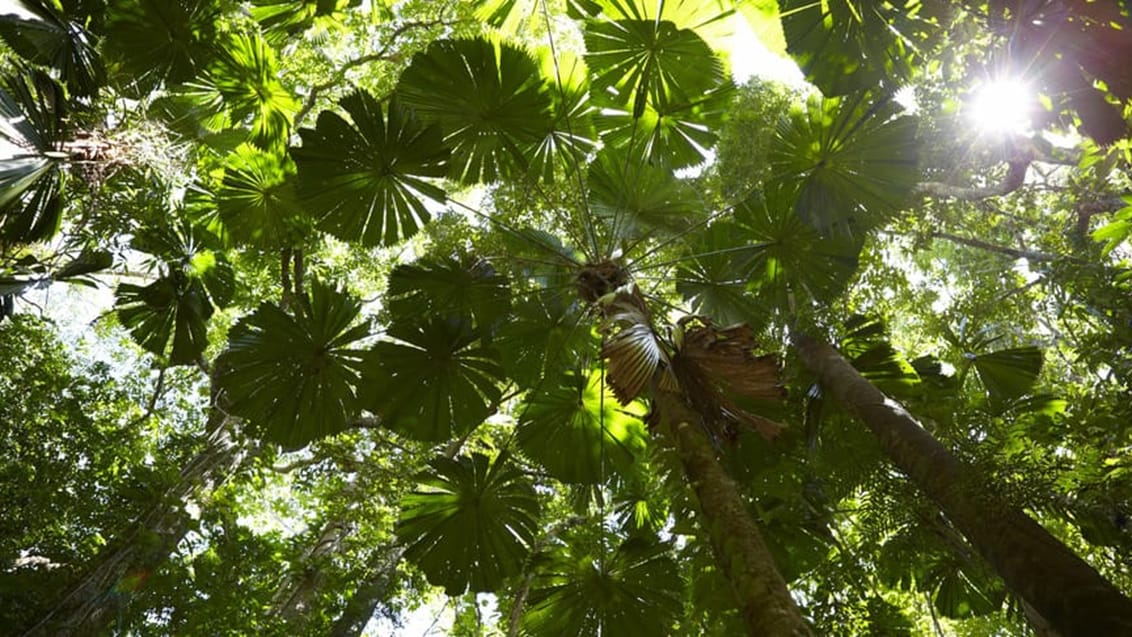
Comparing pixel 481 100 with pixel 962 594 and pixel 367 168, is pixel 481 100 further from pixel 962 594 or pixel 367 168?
pixel 962 594

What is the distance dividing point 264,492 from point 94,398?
5617 mm

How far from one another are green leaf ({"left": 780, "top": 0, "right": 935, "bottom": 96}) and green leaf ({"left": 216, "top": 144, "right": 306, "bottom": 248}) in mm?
3358

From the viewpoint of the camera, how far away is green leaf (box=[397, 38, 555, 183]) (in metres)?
3.47

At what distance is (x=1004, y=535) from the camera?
231 centimetres

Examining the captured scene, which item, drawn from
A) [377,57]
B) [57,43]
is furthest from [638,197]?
[377,57]

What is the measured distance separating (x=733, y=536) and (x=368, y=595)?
5.51 metres

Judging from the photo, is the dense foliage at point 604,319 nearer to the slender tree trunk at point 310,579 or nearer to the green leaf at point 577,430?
the green leaf at point 577,430

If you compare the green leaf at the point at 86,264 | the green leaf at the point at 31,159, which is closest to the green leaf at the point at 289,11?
the green leaf at the point at 31,159

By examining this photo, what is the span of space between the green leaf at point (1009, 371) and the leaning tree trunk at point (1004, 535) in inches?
38.8

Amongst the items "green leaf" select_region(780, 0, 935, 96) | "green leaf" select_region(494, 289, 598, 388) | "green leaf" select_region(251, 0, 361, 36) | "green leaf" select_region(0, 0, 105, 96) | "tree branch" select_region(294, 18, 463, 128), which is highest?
"tree branch" select_region(294, 18, 463, 128)

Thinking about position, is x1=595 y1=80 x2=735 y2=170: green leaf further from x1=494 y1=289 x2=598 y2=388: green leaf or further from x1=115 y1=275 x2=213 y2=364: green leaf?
x1=115 y1=275 x2=213 y2=364: green leaf

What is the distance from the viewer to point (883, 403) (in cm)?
334

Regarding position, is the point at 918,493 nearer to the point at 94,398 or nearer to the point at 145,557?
the point at 145,557

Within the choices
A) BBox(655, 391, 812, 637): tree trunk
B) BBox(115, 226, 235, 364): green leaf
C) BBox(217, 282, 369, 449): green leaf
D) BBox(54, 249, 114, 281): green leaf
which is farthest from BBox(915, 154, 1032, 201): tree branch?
BBox(54, 249, 114, 281): green leaf
